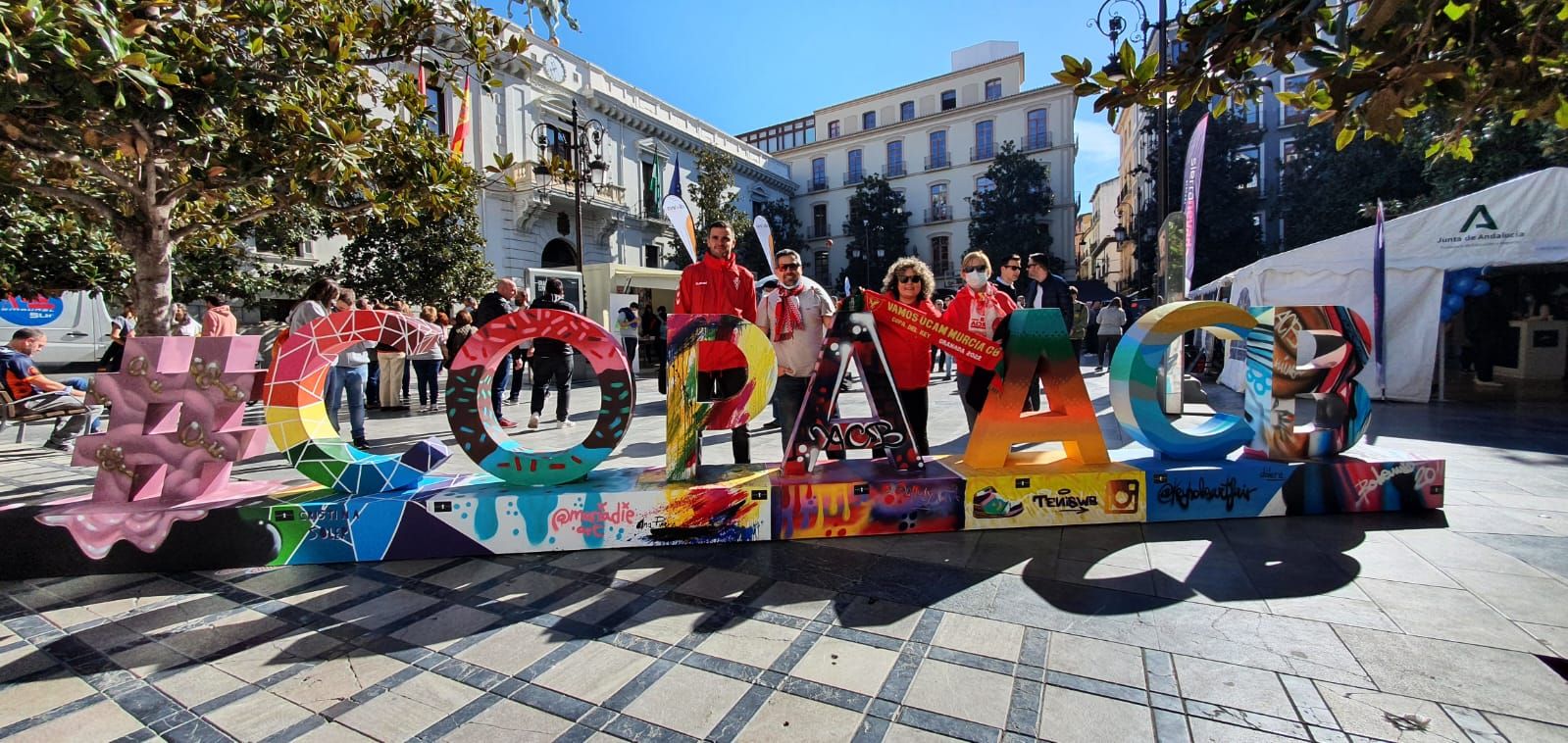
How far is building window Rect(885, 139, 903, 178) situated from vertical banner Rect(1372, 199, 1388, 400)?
126ft

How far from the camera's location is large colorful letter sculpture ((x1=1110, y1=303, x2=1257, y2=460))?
157 inches

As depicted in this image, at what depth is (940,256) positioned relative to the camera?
43.3 metres

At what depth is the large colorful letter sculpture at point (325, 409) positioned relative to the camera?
353 cm

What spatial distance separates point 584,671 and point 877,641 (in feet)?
3.63

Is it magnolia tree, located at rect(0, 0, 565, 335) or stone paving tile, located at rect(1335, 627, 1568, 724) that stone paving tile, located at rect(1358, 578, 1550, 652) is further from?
magnolia tree, located at rect(0, 0, 565, 335)

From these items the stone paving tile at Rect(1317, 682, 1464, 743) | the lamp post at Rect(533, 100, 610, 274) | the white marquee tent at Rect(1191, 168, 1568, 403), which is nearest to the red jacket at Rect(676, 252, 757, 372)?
the stone paving tile at Rect(1317, 682, 1464, 743)

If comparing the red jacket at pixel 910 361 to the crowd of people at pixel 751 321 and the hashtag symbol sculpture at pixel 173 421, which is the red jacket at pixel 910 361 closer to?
the crowd of people at pixel 751 321

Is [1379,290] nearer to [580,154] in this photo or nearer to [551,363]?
[551,363]

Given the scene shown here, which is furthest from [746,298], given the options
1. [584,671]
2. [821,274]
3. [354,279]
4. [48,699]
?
[821,274]

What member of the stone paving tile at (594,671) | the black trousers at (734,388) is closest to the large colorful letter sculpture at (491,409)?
the black trousers at (734,388)

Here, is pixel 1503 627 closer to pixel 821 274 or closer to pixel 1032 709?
pixel 1032 709

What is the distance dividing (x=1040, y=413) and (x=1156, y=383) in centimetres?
76

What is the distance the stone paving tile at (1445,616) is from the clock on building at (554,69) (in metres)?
27.7

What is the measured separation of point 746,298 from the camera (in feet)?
15.9
